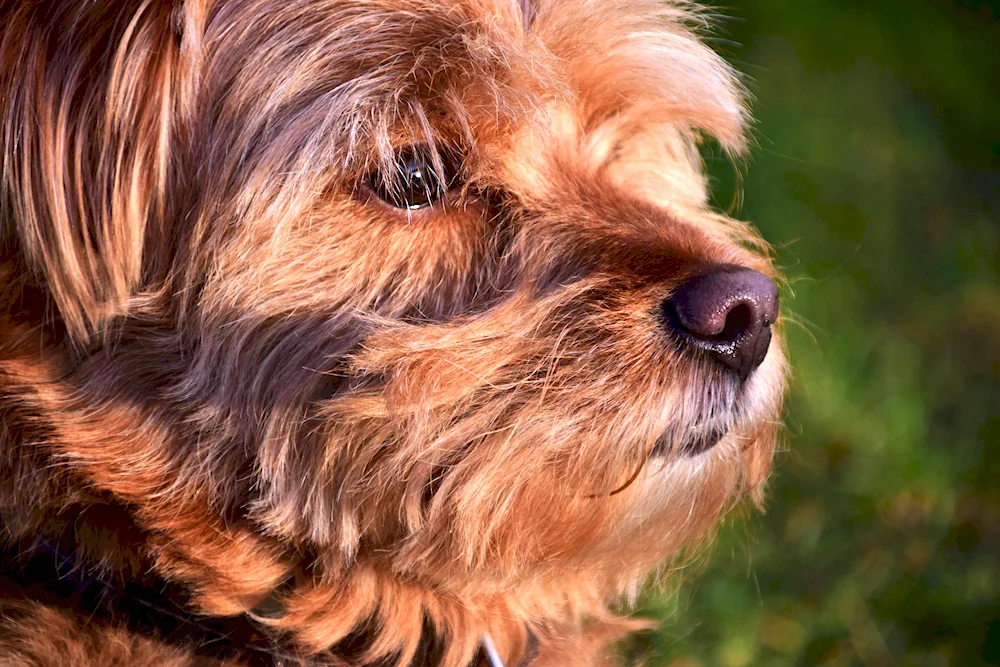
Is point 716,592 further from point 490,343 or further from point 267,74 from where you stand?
point 267,74

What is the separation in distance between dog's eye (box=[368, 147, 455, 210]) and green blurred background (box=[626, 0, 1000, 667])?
1.19m

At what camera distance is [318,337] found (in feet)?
7.52

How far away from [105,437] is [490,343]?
0.84m

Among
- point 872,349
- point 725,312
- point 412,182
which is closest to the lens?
point 725,312

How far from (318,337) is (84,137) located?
63cm

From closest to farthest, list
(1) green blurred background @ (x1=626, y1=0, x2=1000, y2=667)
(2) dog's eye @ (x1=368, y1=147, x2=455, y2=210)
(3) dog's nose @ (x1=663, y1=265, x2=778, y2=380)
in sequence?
1. (3) dog's nose @ (x1=663, y1=265, x2=778, y2=380)
2. (2) dog's eye @ (x1=368, y1=147, x2=455, y2=210)
3. (1) green blurred background @ (x1=626, y1=0, x2=1000, y2=667)

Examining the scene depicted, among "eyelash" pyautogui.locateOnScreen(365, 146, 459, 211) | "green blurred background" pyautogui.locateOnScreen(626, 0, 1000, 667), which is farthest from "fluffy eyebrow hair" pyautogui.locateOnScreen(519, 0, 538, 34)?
"green blurred background" pyautogui.locateOnScreen(626, 0, 1000, 667)

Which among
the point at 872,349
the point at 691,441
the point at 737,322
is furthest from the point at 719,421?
the point at 872,349

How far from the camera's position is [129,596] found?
239 cm

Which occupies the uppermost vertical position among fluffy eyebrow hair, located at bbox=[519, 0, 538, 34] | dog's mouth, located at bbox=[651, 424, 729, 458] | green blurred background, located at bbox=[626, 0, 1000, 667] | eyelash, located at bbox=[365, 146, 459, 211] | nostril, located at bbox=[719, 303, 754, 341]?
fluffy eyebrow hair, located at bbox=[519, 0, 538, 34]

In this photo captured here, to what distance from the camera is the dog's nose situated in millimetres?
2209

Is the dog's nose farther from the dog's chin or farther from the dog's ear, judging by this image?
the dog's ear

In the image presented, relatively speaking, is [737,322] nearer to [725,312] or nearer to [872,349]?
[725,312]

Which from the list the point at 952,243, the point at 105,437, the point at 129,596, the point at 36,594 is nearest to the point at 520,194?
the point at 105,437
